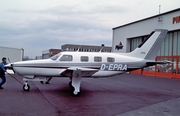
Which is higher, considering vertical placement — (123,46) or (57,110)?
(123,46)

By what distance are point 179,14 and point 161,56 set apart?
5.86m

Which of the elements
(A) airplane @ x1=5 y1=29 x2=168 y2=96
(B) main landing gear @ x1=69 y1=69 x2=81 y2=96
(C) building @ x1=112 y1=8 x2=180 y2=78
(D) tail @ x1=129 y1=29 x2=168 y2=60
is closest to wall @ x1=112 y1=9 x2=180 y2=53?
(C) building @ x1=112 y1=8 x2=180 y2=78

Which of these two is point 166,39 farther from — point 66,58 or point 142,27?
point 66,58

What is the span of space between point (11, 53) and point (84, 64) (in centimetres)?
1863

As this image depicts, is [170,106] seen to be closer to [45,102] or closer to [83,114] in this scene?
[83,114]

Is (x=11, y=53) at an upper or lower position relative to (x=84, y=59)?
upper

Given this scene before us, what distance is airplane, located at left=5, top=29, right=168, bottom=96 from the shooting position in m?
11.4

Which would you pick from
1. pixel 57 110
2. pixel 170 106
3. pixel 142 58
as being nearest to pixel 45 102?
pixel 57 110

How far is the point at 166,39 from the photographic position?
2773 cm

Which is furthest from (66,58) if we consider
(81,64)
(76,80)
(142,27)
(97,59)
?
(142,27)

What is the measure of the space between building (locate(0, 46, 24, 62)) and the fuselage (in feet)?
55.7

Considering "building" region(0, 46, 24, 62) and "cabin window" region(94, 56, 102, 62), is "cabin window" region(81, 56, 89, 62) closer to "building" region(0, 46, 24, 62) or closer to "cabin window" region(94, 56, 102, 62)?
"cabin window" region(94, 56, 102, 62)

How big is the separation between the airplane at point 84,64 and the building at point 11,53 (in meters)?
16.7

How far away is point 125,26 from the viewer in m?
35.6
